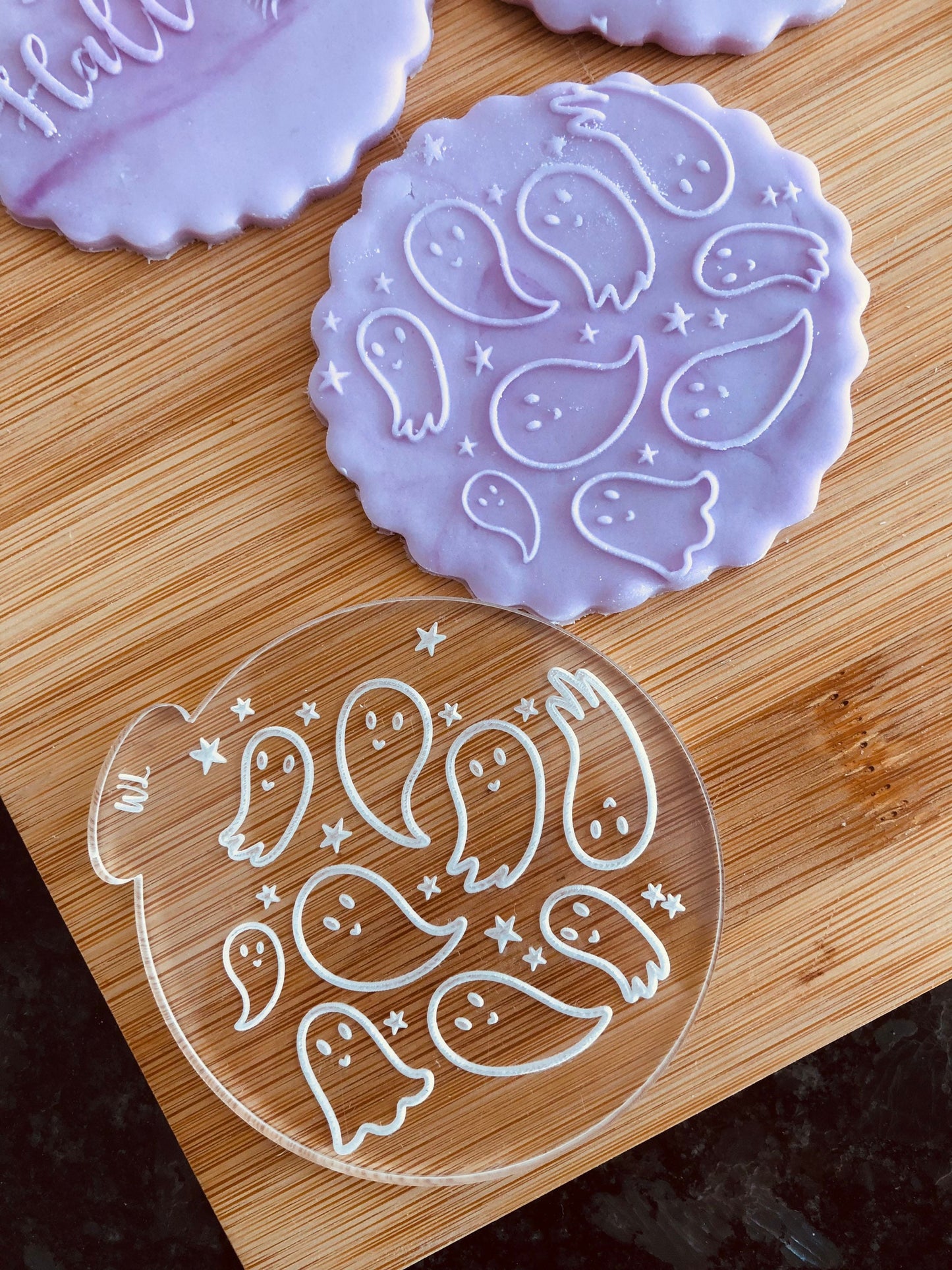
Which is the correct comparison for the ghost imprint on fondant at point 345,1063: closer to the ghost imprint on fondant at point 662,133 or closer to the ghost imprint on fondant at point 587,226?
the ghost imprint on fondant at point 587,226

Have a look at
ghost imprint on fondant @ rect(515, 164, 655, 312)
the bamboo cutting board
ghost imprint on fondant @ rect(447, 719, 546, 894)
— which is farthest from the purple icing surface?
ghost imprint on fondant @ rect(447, 719, 546, 894)

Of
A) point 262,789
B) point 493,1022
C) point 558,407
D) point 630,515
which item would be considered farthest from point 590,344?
point 493,1022

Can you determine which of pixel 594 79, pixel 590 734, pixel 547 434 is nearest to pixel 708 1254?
pixel 590 734

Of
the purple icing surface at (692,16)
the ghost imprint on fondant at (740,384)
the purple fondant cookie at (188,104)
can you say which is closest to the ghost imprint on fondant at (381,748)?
the ghost imprint on fondant at (740,384)

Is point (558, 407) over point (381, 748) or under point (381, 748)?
over

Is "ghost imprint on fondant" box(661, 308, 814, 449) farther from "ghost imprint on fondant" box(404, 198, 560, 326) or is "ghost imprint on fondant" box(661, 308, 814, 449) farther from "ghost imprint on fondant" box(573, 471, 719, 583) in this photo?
"ghost imprint on fondant" box(404, 198, 560, 326)

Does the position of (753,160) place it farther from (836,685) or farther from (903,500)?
(836,685)

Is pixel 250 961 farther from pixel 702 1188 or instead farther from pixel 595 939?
pixel 702 1188
